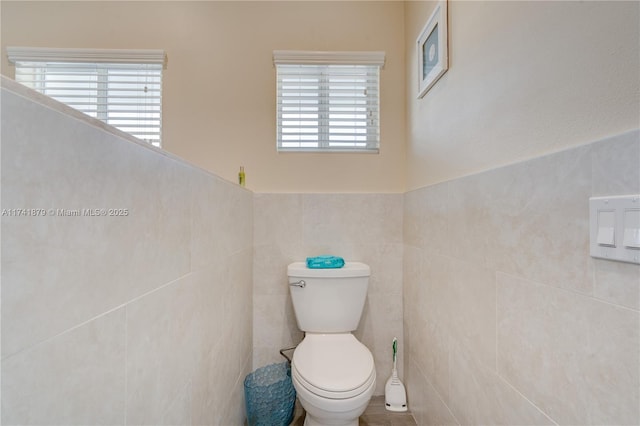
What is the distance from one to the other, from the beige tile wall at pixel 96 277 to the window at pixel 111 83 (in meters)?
1.33

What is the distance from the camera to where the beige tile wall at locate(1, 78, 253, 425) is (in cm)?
35

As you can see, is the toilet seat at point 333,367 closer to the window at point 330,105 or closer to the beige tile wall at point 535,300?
the beige tile wall at point 535,300

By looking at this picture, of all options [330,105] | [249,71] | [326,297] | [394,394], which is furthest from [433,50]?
[394,394]

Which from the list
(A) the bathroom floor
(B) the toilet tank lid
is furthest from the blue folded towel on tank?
(A) the bathroom floor

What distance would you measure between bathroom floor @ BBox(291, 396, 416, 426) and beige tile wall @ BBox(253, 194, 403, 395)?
0.48ft

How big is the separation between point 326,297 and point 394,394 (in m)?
0.71

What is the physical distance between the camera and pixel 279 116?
74.1 inches

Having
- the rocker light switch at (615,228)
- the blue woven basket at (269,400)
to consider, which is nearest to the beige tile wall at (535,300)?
the rocker light switch at (615,228)

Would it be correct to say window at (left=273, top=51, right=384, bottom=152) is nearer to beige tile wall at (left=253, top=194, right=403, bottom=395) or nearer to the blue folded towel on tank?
beige tile wall at (left=253, top=194, right=403, bottom=395)

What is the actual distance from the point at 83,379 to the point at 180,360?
363 mm

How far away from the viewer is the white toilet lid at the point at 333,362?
118cm

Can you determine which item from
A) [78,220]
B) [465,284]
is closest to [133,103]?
[78,220]

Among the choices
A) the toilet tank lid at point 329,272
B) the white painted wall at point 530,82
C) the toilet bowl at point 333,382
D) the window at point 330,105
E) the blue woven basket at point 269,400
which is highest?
the window at point 330,105

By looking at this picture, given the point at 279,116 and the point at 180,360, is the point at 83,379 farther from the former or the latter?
the point at 279,116
